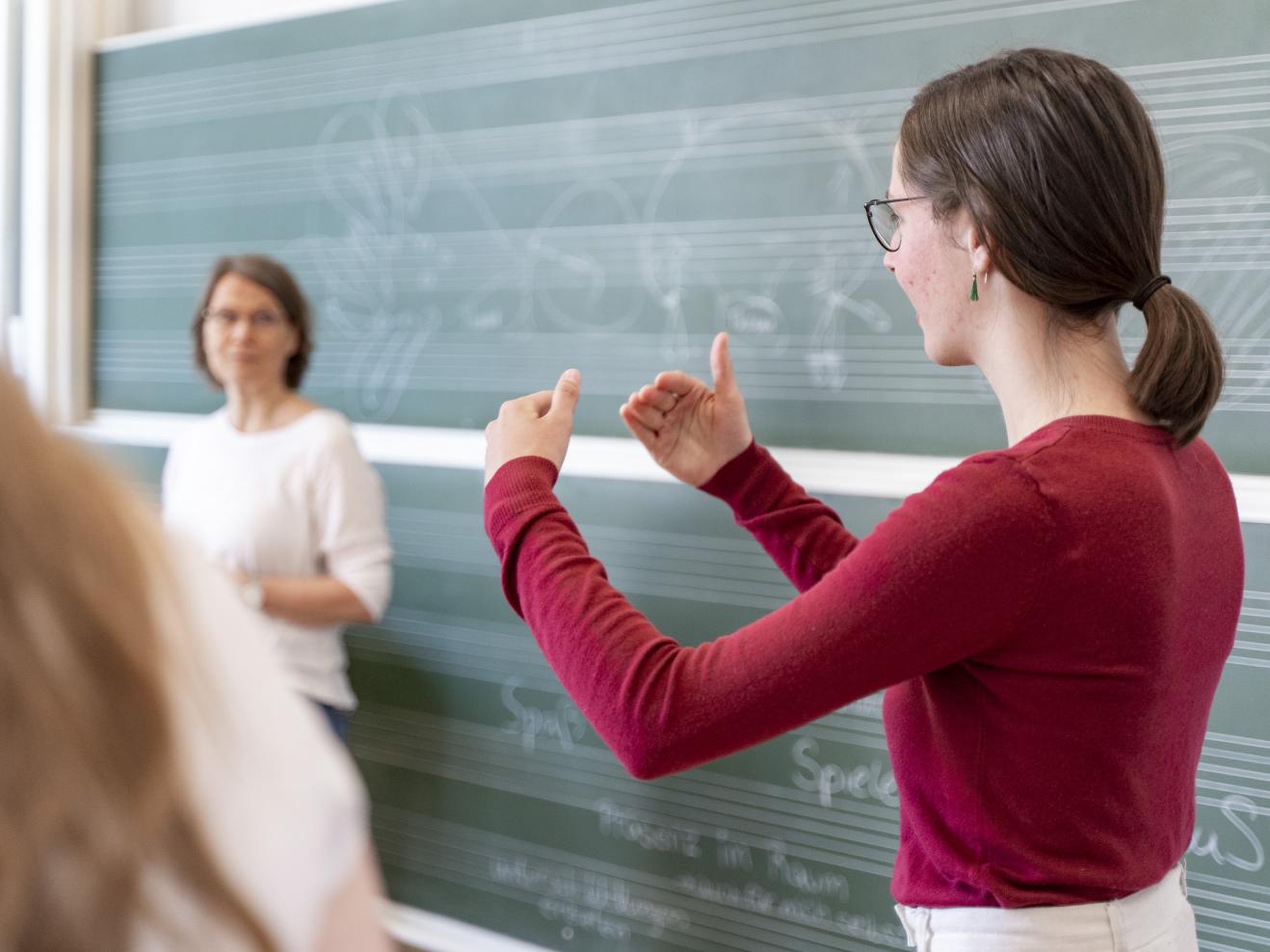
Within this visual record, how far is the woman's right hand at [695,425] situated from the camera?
4.51ft

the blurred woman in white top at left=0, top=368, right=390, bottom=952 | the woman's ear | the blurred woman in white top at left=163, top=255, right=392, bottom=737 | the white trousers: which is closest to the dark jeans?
the blurred woman in white top at left=163, top=255, right=392, bottom=737

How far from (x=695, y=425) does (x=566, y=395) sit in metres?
0.26

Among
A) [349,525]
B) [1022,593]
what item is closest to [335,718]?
[349,525]

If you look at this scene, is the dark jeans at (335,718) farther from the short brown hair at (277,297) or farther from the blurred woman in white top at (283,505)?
the short brown hair at (277,297)

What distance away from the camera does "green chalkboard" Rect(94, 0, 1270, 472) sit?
165cm

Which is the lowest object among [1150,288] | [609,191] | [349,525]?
[349,525]

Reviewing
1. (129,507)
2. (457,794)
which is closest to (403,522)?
(457,794)

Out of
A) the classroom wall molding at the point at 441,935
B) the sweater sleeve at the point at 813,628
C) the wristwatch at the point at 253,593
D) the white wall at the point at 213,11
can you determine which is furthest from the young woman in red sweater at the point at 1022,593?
the white wall at the point at 213,11

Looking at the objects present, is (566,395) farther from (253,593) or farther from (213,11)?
(213,11)

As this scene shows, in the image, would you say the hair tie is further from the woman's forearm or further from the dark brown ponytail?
the woman's forearm

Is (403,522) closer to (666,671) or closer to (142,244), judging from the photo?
(142,244)

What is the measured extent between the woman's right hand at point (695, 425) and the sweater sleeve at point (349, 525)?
3.29 ft

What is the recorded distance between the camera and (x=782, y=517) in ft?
4.50

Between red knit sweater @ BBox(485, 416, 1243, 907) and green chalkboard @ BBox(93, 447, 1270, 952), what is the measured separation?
72 centimetres
